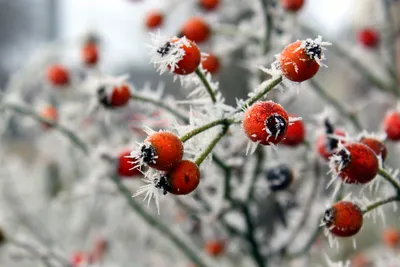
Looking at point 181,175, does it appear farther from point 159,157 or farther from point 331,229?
point 331,229

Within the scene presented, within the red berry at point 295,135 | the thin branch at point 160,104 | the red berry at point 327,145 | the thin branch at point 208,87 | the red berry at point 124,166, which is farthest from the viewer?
the red berry at point 124,166

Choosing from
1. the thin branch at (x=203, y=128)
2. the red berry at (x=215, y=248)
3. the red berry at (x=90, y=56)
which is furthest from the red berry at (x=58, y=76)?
the thin branch at (x=203, y=128)

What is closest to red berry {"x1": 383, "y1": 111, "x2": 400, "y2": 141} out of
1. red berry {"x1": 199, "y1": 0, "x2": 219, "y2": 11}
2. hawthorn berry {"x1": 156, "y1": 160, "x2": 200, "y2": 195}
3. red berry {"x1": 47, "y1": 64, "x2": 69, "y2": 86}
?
hawthorn berry {"x1": 156, "y1": 160, "x2": 200, "y2": 195}

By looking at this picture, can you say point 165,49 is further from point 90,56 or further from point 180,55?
point 90,56

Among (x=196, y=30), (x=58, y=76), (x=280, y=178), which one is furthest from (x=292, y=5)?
(x=58, y=76)

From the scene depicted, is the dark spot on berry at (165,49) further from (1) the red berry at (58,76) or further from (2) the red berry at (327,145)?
(1) the red berry at (58,76)

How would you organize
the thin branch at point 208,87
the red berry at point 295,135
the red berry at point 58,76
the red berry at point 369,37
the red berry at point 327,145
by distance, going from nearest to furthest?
1. the thin branch at point 208,87
2. the red berry at point 327,145
3. the red berry at point 295,135
4. the red berry at point 58,76
5. the red berry at point 369,37

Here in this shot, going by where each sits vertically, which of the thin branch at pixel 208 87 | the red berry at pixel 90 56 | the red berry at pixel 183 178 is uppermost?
Answer: the red berry at pixel 90 56

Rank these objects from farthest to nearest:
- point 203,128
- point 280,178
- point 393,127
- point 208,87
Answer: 1. point 280,178
2. point 393,127
3. point 208,87
4. point 203,128
